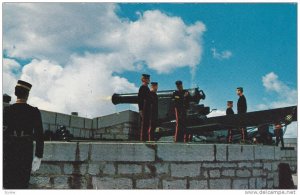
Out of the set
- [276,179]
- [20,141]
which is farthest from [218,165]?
[20,141]

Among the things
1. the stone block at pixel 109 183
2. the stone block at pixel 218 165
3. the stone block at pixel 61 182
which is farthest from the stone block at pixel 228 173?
the stone block at pixel 61 182

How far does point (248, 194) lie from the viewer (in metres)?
5.66

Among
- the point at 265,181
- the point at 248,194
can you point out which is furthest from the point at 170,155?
the point at 265,181

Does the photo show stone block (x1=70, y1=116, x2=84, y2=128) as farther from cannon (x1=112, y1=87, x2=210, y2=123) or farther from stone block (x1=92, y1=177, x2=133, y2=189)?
stone block (x1=92, y1=177, x2=133, y2=189)

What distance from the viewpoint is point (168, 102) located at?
10695 mm

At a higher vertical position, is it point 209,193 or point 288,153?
point 288,153

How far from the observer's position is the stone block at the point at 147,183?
5464 millimetres

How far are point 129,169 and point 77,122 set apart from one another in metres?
5.27

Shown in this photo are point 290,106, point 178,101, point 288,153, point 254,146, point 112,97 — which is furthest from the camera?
point 288,153

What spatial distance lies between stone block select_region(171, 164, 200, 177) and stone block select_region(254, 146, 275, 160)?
1531 millimetres

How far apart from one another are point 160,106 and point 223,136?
194 inches

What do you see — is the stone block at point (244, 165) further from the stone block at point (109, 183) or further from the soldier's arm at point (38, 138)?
the soldier's arm at point (38, 138)

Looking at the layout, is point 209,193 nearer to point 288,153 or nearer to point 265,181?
point 265,181

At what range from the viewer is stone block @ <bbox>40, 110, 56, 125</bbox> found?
9.05 metres
